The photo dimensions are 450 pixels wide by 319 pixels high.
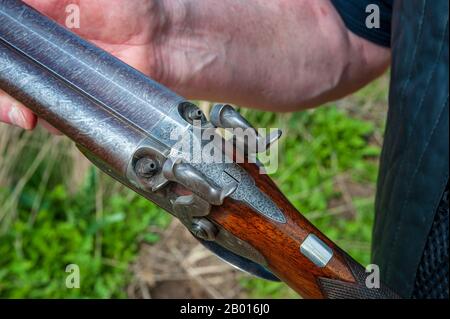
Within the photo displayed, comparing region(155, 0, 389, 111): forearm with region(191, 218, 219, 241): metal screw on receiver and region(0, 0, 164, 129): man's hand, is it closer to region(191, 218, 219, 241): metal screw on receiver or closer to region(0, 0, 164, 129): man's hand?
region(0, 0, 164, 129): man's hand

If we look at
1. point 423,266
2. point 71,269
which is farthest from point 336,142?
point 423,266

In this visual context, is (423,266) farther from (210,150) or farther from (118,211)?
(118,211)

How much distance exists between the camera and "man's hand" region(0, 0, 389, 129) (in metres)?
1.80

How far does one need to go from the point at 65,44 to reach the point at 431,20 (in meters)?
0.75

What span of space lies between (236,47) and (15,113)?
2.13ft

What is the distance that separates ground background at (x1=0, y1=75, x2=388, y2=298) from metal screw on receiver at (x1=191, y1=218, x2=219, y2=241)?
167 cm

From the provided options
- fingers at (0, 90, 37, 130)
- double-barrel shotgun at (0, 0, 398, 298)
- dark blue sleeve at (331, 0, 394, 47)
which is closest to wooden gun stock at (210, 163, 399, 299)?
double-barrel shotgun at (0, 0, 398, 298)

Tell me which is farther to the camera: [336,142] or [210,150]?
[336,142]

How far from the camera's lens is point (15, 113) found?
1646 millimetres

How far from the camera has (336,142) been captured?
386cm

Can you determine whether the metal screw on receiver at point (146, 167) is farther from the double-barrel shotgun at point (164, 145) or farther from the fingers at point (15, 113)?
the fingers at point (15, 113)

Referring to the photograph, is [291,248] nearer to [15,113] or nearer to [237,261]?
[237,261]

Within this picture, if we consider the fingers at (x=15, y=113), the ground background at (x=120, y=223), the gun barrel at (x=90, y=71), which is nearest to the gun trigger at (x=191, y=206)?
the gun barrel at (x=90, y=71)

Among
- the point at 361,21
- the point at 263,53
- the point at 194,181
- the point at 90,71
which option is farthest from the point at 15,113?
the point at 361,21
